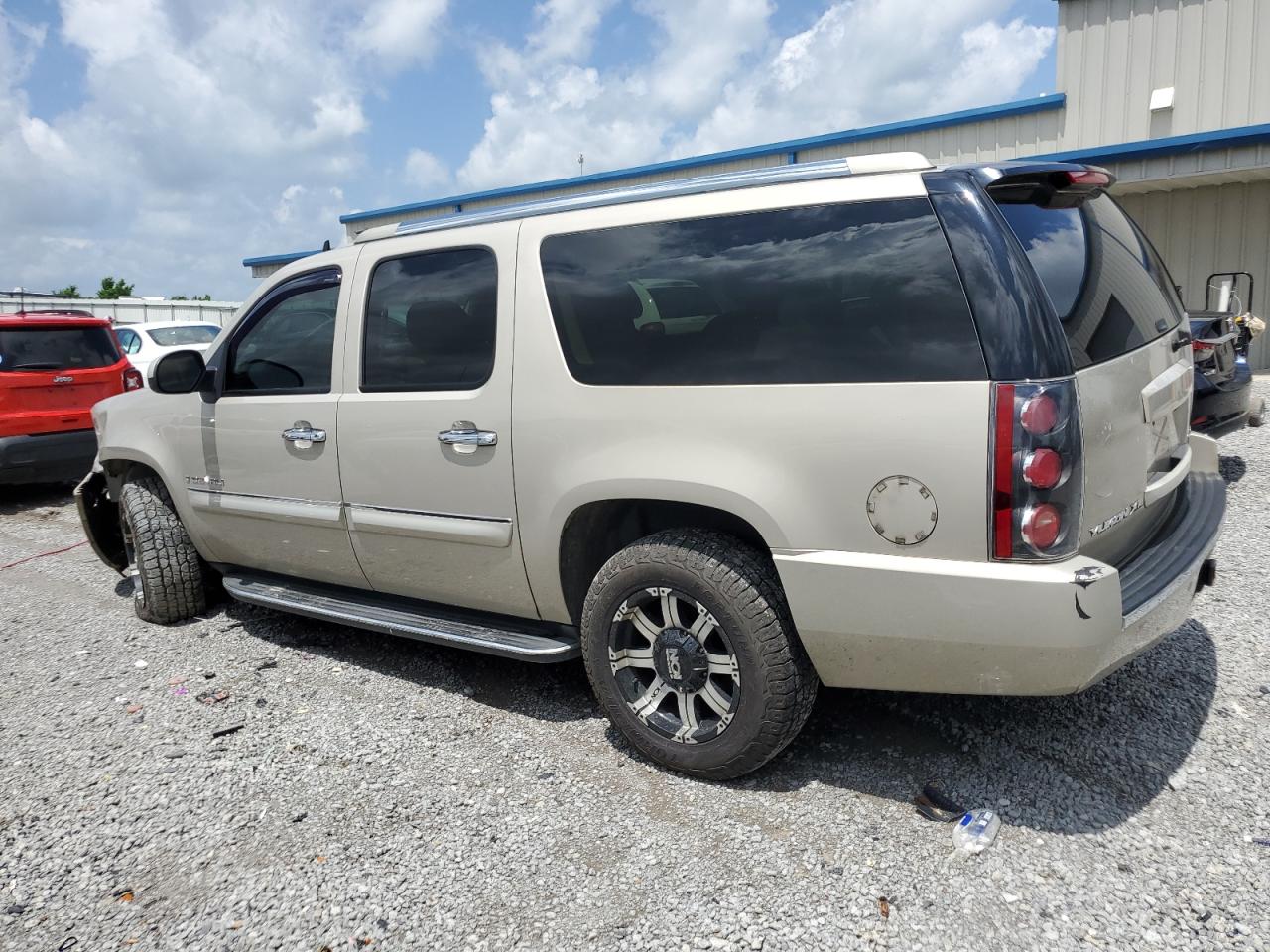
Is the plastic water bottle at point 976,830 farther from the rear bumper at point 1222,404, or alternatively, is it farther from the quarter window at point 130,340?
the quarter window at point 130,340

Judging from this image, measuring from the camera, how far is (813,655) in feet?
9.12

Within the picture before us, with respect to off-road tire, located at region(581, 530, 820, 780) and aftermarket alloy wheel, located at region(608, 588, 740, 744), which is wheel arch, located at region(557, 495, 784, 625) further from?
aftermarket alloy wheel, located at region(608, 588, 740, 744)

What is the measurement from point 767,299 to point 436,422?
1393 millimetres

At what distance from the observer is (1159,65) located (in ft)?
43.0

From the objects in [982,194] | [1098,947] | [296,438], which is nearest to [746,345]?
[982,194]

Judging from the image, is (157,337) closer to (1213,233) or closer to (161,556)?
(161,556)

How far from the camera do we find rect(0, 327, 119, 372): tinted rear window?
28.2 ft

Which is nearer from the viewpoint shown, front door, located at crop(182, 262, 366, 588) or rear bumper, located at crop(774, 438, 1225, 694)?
rear bumper, located at crop(774, 438, 1225, 694)

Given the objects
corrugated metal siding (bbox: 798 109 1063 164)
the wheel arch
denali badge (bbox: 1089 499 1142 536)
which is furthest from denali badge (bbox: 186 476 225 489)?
corrugated metal siding (bbox: 798 109 1063 164)

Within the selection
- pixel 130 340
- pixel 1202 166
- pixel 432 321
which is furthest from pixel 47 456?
pixel 1202 166

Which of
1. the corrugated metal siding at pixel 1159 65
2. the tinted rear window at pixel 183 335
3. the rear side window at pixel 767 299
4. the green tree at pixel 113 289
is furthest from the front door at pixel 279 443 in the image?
the green tree at pixel 113 289

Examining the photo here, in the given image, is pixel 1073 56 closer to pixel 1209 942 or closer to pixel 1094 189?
pixel 1094 189

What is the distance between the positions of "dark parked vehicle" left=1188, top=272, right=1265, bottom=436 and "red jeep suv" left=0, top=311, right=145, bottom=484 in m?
9.01

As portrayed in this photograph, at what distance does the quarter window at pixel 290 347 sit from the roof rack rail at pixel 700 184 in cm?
47
